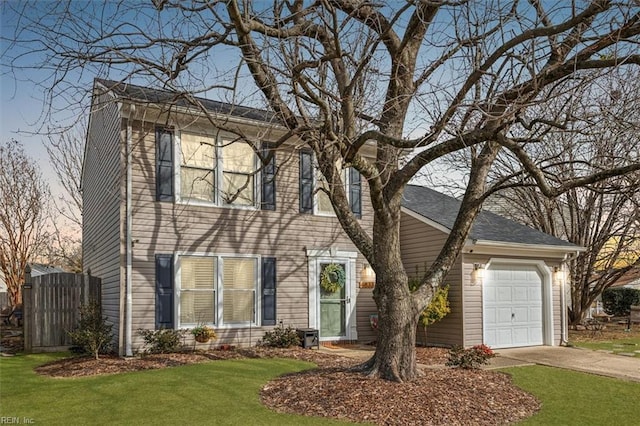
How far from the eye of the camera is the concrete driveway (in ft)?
32.4

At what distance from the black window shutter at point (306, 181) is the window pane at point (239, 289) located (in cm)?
187

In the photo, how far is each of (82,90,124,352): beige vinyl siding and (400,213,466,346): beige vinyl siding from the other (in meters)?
7.04

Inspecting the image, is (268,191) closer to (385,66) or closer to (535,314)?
(385,66)

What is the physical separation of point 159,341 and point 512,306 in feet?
27.5

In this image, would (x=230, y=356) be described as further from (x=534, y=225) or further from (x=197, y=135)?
(x=534, y=225)

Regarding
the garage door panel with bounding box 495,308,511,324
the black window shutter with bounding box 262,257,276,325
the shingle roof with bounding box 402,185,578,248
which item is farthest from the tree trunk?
the garage door panel with bounding box 495,308,511,324

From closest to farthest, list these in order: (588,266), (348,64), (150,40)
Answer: (150,40) → (348,64) → (588,266)

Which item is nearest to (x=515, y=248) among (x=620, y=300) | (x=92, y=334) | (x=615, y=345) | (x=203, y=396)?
(x=615, y=345)

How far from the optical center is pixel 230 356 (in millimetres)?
10867

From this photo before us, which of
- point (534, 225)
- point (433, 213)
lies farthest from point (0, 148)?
point (534, 225)

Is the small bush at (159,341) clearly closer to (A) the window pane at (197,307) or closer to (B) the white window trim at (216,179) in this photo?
(A) the window pane at (197,307)

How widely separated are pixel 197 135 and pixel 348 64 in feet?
14.5

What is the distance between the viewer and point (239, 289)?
12141 mm

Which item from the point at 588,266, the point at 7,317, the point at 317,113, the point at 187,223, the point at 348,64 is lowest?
the point at 7,317
